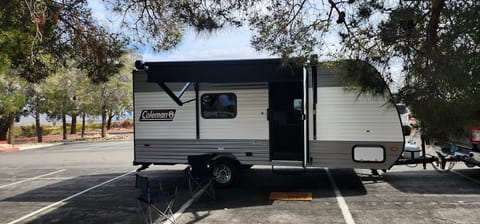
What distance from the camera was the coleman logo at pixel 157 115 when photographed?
28.5 feet

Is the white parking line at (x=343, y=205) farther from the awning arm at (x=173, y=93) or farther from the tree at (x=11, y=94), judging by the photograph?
the tree at (x=11, y=94)

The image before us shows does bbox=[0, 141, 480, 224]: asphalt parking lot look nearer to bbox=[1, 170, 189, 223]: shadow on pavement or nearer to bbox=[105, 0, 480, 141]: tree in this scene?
bbox=[1, 170, 189, 223]: shadow on pavement

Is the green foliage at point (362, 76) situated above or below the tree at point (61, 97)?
below

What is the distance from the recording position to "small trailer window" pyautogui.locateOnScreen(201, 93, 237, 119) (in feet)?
27.7

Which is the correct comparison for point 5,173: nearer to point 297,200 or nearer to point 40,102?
point 297,200

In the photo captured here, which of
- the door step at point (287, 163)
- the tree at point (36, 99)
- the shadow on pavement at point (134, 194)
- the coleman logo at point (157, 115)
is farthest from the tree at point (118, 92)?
the door step at point (287, 163)

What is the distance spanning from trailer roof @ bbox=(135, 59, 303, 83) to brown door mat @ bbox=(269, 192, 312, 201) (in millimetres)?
2132

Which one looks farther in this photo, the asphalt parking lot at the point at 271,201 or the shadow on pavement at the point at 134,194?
the shadow on pavement at the point at 134,194

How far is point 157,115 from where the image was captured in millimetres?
8742

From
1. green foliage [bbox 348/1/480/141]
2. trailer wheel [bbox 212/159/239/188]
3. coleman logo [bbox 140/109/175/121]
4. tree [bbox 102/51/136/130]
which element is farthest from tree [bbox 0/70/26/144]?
green foliage [bbox 348/1/480/141]

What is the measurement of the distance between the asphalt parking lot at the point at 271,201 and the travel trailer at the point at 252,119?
0.66m

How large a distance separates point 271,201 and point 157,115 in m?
3.17

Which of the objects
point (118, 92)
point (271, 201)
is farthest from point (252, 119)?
point (118, 92)

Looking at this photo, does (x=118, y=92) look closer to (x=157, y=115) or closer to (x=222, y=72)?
(x=157, y=115)
